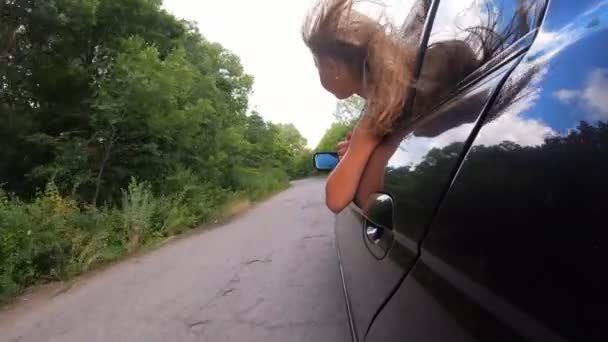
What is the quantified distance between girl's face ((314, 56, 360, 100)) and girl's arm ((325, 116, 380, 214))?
18cm

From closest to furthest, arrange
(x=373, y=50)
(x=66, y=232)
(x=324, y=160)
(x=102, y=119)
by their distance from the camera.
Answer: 1. (x=373, y=50)
2. (x=324, y=160)
3. (x=66, y=232)
4. (x=102, y=119)

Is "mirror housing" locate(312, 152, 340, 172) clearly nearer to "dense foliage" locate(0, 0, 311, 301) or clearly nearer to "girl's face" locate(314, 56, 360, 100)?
"girl's face" locate(314, 56, 360, 100)

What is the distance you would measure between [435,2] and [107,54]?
14.8 m

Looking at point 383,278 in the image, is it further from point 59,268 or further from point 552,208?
point 59,268

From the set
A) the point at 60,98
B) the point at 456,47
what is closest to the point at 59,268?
the point at 456,47

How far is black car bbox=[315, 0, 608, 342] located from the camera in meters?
0.57

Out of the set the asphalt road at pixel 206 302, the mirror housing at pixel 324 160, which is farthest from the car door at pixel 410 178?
the asphalt road at pixel 206 302

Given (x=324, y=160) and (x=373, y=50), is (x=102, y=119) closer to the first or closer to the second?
(x=324, y=160)

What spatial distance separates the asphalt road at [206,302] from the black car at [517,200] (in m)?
2.20

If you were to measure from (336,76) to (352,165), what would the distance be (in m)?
0.35

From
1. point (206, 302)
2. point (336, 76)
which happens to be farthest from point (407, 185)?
point (206, 302)

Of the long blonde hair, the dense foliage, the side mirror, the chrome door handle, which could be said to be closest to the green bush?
the dense foliage

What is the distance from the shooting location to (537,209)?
2.09 feet

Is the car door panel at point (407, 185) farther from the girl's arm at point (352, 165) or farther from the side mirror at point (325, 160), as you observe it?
the side mirror at point (325, 160)
